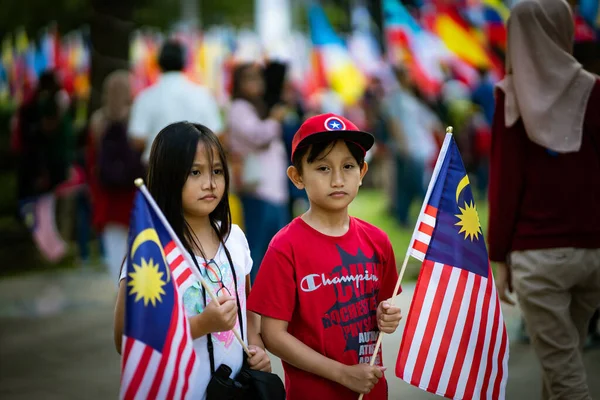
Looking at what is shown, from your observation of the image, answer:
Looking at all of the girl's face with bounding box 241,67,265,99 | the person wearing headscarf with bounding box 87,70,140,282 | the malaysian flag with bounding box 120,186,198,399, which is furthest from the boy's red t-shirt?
the girl's face with bounding box 241,67,265,99

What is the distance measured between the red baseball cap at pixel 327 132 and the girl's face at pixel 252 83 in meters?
4.18

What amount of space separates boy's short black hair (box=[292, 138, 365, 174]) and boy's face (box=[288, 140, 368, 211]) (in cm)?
1

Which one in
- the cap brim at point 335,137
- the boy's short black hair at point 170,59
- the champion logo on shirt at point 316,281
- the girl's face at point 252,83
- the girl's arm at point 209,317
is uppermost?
the boy's short black hair at point 170,59

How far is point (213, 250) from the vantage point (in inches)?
119

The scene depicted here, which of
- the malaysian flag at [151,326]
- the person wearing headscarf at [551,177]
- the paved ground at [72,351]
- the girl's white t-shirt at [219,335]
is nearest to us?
the malaysian flag at [151,326]

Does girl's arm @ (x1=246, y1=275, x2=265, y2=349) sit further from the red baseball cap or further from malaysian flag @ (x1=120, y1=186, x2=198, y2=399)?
the red baseball cap

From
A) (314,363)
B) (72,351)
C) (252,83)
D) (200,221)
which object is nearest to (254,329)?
(314,363)

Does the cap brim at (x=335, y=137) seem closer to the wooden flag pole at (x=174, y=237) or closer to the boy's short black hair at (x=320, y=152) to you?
the boy's short black hair at (x=320, y=152)

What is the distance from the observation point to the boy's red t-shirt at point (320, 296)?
2.95 m

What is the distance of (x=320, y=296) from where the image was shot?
296 cm

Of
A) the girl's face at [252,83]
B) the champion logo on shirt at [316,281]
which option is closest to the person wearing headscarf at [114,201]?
the girl's face at [252,83]

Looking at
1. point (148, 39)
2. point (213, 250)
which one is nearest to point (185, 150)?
point (213, 250)

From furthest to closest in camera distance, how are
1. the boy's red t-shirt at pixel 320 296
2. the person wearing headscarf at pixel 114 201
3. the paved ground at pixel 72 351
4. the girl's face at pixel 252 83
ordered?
the girl's face at pixel 252 83 < the person wearing headscarf at pixel 114 201 < the paved ground at pixel 72 351 < the boy's red t-shirt at pixel 320 296

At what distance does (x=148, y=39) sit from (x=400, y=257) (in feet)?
65.0
